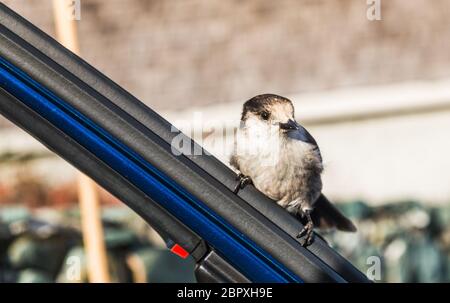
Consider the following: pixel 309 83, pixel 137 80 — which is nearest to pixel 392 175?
pixel 309 83

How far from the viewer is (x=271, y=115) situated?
12.0 feet

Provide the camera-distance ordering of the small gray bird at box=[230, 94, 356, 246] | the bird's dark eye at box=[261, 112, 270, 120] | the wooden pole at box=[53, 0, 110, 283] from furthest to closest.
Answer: the wooden pole at box=[53, 0, 110, 283] < the bird's dark eye at box=[261, 112, 270, 120] < the small gray bird at box=[230, 94, 356, 246]

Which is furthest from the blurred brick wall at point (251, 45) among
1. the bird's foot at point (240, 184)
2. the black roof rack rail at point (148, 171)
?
the black roof rack rail at point (148, 171)

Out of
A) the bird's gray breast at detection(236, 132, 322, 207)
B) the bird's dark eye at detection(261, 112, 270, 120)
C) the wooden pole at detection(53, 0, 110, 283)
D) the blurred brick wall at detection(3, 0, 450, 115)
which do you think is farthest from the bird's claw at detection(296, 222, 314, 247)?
the blurred brick wall at detection(3, 0, 450, 115)

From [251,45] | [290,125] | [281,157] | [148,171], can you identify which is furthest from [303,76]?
[148,171]

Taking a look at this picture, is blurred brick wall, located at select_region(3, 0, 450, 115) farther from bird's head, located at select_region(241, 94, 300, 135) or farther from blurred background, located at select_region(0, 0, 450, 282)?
bird's head, located at select_region(241, 94, 300, 135)

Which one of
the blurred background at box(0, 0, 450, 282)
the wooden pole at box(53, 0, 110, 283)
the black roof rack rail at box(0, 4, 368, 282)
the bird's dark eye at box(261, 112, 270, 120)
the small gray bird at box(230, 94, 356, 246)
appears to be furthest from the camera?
the blurred background at box(0, 0, 450, 282)

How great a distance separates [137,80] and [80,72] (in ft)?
26.4

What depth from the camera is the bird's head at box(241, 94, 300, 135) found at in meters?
3.65

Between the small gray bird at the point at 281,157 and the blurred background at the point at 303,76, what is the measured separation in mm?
5757

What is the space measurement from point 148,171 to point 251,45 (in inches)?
315

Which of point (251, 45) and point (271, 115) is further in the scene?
point (251, 45)

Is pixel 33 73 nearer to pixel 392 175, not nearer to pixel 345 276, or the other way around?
pixel 345 276

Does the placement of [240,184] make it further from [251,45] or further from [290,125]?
[251,45]
